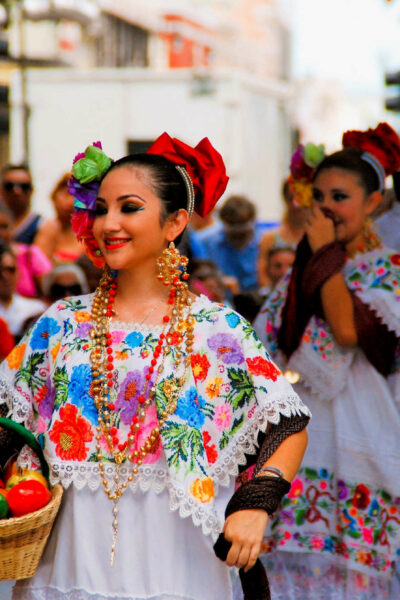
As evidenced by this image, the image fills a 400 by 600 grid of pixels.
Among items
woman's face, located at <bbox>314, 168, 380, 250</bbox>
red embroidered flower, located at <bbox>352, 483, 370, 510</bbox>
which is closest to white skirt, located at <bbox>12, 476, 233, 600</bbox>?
red embroidered flower, located at <bbox>352, 483, 370, 510</bbox>

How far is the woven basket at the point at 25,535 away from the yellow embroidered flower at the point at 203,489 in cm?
37

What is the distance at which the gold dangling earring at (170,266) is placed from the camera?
9.59ft

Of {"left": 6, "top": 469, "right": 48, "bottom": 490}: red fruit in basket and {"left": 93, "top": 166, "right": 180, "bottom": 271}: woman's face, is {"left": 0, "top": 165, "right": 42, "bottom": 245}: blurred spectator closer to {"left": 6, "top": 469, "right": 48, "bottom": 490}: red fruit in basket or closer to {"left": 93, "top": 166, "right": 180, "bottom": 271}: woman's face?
{"left": 93, "top": 166, "right": 180, "bottom": 271}: woman's face

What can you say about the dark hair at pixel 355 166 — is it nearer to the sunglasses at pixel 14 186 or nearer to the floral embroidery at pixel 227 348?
the floral embroidery at pixel 227 348

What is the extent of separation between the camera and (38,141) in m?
18.9

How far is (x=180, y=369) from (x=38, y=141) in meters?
16.7

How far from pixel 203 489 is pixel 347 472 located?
60.3 inches

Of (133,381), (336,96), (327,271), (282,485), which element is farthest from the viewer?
(336,96)

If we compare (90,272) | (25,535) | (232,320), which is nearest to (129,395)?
(232,320)

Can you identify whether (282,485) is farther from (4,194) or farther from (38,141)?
(38,141)

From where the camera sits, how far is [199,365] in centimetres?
286

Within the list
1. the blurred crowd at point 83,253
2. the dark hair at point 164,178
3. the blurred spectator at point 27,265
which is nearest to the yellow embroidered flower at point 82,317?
the dark hair at point 164,178

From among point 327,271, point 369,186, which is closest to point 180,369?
point 327,271

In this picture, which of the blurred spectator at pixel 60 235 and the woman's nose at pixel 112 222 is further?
the blurred spectator at pixel 60 235
